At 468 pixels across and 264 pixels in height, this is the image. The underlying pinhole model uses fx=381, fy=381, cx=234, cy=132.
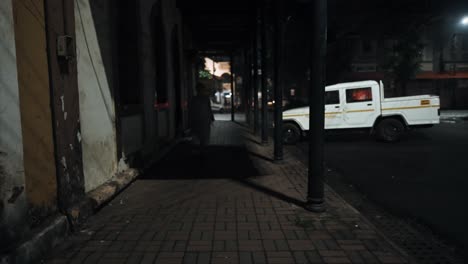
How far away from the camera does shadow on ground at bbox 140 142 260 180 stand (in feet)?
23.4

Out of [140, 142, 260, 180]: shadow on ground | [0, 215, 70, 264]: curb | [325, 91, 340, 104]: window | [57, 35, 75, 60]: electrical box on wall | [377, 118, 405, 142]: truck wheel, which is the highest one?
[57, 35, 75, 60]: electrical box on wall

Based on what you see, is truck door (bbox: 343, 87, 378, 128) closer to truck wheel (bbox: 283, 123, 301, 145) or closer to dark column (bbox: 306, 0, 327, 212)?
truck wheel (bbox: 283, 123, 301, 145)

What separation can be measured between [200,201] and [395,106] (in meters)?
8.90

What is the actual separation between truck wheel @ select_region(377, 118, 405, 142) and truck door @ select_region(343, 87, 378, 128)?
38 cm

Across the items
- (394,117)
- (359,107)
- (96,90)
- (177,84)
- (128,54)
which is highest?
(128,54)

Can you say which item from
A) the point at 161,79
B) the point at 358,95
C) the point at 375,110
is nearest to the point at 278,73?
the point at 161,79

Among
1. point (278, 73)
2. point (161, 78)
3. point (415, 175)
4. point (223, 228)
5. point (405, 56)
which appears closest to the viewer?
point (223, 228)

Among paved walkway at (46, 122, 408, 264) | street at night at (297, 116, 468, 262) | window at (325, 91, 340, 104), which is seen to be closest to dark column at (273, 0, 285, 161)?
street at night at (297, 116, 468, 262)

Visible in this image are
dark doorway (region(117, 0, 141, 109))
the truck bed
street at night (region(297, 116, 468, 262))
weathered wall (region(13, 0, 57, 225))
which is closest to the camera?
weathered wall (region(13, 0, 57, 225))

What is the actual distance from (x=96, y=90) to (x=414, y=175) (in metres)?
5.88

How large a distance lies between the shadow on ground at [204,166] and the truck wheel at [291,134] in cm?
281

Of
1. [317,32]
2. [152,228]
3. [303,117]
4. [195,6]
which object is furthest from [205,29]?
[152,228]

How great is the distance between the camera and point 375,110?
12.2 meters

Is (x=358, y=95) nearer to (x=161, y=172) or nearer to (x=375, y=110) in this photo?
(x=375, y=110)
